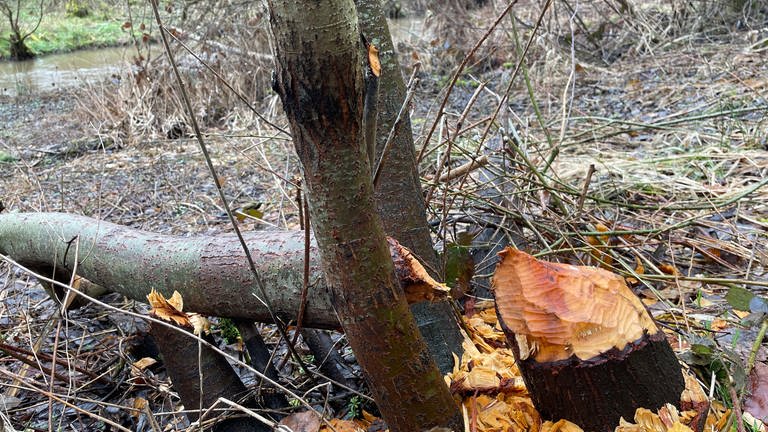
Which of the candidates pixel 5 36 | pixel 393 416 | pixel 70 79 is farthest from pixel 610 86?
pixel 5 36

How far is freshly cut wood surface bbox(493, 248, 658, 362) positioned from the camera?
115 centimetres

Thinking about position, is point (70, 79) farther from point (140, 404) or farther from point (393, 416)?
point (393, 416)

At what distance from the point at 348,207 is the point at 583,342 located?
0.54 meters

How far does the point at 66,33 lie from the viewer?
762 inches

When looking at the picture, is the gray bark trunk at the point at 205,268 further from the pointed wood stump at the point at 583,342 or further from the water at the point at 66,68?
Result: the water at the point at 66,68

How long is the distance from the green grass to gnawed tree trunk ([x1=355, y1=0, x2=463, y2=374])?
1790cm

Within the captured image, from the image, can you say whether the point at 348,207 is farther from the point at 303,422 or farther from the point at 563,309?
the point at 303,422

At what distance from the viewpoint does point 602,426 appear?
121 cm

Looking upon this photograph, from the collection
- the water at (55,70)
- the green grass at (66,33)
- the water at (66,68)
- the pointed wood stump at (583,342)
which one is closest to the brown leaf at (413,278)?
the pointed wood stump at (583,342)

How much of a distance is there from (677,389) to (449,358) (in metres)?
0.59

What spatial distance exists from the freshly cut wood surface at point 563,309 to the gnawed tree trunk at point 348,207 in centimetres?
21

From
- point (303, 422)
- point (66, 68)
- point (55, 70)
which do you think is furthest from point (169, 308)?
point (66, 68)

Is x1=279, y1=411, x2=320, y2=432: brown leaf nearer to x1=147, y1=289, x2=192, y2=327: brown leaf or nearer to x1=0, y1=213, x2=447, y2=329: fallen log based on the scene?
x1=0, y1=213, x2=447, y2=329: fallen log

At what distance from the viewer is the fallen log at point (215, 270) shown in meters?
1.49
